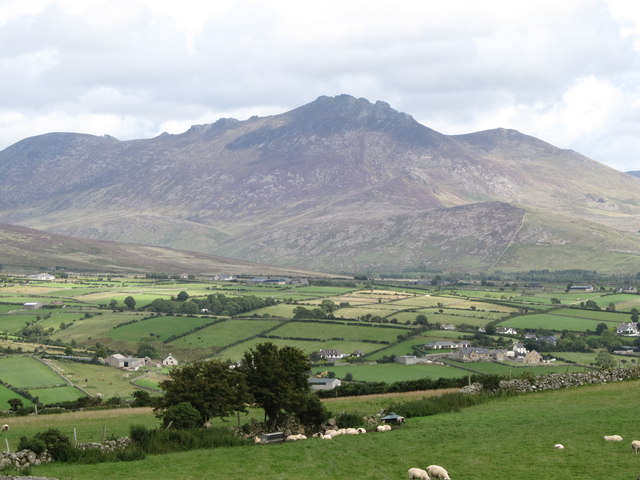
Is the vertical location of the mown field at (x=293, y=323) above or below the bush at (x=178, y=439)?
below

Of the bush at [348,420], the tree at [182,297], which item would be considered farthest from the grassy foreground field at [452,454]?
the tree at [182,297]

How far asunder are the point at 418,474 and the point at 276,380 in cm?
2070

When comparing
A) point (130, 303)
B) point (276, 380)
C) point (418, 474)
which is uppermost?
point (276, 380)

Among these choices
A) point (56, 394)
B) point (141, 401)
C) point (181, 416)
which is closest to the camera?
point (181, 416)

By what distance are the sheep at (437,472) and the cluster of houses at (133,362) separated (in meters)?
87.5

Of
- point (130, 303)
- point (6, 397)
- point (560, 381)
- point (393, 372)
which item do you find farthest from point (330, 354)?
point (130, 303)

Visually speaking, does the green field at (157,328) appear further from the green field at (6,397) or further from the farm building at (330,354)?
the green field at (6,397)

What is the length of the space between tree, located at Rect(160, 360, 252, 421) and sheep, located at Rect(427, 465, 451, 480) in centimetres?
2048

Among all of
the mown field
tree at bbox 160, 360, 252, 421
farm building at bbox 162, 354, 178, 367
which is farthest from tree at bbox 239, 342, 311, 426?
farm building at bbox 162, 354, 178, 367

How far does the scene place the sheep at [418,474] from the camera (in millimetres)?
32250

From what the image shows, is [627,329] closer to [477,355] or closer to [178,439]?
[477,355]

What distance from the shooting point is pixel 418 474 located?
32344 millimetres

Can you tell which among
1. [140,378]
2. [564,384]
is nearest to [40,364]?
[140,378]

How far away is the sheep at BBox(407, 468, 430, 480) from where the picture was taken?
106 ft
